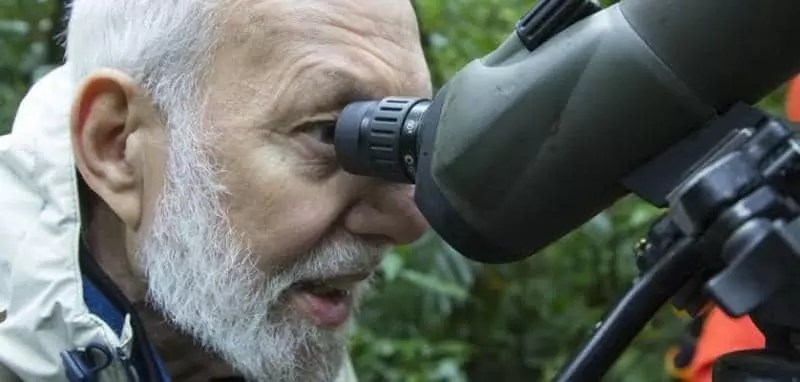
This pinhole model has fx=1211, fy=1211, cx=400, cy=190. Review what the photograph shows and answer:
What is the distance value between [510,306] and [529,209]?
209 cm

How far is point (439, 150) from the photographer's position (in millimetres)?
846

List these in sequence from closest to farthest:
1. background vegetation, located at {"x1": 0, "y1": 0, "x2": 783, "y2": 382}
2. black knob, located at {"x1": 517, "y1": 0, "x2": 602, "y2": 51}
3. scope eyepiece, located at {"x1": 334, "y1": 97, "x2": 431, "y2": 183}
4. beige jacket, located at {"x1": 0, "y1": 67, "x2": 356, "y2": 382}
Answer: black knob, located at {"x1": 517, "y1": 0, "x2": 602, "y2": 51}
scope eyepiece, located at {"x1": 334, "y1": 97, "x2": 431, "y2": 183}
beige jacket, located at {"x1": 0, "y1": 67, "x2": 356, "y2": 382}
background vegetation, located at {"x1": 0, "y1": 0, "x2": 783, "y2": 382}

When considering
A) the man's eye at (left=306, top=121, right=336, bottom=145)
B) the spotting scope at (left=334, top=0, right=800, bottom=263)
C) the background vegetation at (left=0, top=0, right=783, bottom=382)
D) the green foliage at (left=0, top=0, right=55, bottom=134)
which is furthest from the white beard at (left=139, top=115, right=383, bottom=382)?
the green foliage at (left=0, top=0, right=55, bottom=134)

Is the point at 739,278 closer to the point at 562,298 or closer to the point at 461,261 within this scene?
the point at 461,261

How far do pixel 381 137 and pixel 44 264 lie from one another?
1.29 ft

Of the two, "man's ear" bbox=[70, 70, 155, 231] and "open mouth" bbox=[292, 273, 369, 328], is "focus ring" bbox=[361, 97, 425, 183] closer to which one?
"open mouth" bbox=[292, 273, 369, 328]

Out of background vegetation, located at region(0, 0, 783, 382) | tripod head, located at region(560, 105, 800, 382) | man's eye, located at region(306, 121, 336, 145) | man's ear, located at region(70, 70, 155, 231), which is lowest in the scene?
background vegetation, located at region(0, 0, 783, 382)

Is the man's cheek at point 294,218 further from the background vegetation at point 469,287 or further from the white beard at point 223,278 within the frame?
the background vegetation at point 469,287

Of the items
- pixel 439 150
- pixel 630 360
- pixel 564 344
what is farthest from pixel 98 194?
pixel 564 344

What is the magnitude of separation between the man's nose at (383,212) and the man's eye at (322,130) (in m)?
0.07

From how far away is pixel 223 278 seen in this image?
4.15 feet

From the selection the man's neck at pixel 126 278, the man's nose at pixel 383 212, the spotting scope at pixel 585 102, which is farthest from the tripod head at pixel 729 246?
the man's neck at pixel 126 278

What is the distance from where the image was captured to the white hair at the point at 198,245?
1.24 metres

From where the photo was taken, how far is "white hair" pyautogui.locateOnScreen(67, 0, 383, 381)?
49.0 inches
